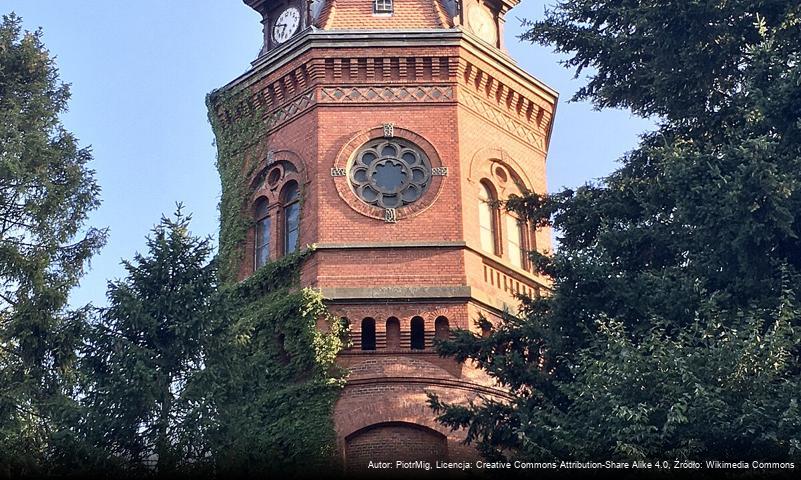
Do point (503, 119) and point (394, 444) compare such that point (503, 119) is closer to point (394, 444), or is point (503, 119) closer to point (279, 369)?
point (279, 369)

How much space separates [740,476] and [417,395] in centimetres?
814

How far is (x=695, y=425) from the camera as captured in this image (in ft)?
44.0

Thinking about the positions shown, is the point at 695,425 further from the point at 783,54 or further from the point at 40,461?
the point at 40,461

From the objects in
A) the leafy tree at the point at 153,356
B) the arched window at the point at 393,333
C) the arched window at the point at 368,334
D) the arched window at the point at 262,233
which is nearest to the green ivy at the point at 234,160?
the arched window at the point at 262,233

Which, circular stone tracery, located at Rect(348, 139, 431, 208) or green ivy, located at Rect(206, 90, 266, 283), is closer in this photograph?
circular stone tracery, located at Rect(348, 139, 431, 208)

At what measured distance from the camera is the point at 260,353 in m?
19.4

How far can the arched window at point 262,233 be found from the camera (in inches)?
912

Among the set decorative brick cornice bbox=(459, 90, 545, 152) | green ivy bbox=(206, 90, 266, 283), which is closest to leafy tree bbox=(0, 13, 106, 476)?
green ivy bbox=(206, 90, 266, 283)

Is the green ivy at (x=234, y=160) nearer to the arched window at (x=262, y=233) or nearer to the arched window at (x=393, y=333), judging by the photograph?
the arched window at (x=262, y=233)

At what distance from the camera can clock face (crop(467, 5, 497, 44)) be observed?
81.6 ft

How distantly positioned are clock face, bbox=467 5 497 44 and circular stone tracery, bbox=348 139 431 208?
138 inches

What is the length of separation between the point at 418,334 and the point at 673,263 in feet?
19.5

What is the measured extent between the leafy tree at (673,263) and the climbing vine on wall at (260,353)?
2.76 meters

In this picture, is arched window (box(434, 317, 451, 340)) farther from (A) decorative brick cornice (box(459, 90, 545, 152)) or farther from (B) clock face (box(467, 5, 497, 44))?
(B) clock face (box(467, 5, 497, 44))
